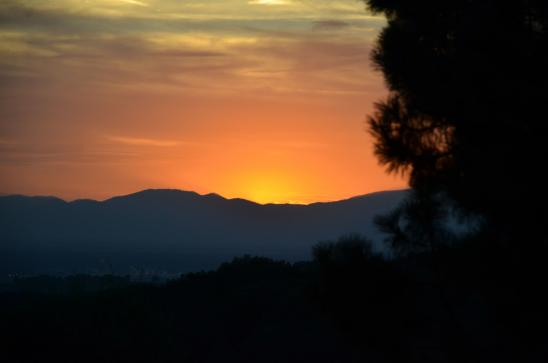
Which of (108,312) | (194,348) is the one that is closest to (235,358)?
(194,348)

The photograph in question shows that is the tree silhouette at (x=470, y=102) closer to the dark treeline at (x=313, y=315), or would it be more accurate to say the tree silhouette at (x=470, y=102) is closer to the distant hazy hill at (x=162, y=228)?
the dark treeline at (x=313, y=315)

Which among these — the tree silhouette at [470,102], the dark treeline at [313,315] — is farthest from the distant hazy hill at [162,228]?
the tree silhouette at [470,102]

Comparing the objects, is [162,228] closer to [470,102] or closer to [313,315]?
[313,315]

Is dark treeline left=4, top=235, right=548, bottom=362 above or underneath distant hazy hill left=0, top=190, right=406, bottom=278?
underneath

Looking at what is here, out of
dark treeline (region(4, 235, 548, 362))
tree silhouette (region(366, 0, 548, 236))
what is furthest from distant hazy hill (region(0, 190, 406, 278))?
tree silhouette (region(366, 0, 548, 236))

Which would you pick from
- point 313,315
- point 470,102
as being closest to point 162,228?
point 313,315

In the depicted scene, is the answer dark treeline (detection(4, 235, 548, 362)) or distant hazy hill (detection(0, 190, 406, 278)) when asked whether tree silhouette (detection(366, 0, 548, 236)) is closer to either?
dark treeline (detection(4, 235, 548, 362))

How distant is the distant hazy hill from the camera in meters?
104

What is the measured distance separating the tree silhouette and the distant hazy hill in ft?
264

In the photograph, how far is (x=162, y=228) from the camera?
14762cm

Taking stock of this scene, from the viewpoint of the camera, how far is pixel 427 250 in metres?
10.0

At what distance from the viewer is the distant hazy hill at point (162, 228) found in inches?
4085

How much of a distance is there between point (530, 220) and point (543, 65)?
1308 millimetres

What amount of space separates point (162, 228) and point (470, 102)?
140m
